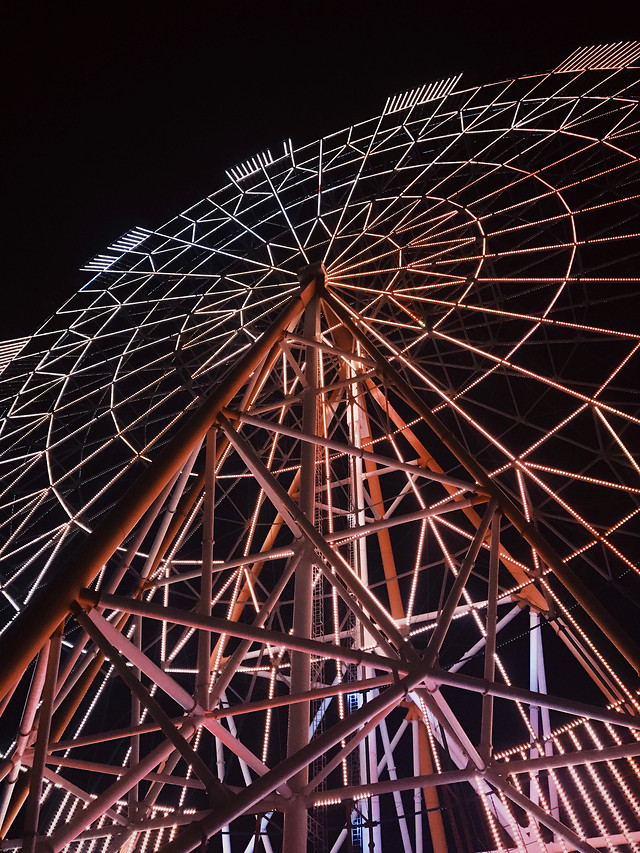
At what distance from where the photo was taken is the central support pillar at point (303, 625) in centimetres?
902

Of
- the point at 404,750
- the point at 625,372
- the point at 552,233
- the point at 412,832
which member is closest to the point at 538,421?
the point at 625,372

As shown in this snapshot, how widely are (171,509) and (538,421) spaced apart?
60.9ft

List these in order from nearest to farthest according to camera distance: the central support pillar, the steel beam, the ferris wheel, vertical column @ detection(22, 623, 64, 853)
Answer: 1. vertical column @ detection(22, 623, 64, 853)
2. the steel beam
3. the central support pillar
4. the ferris wheel

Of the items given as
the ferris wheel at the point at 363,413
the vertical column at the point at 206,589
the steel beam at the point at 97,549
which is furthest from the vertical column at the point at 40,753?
the vertical column at the point at 206,589

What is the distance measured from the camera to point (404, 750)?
32.1 metres

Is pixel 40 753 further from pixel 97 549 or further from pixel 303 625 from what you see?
pixel 303 625

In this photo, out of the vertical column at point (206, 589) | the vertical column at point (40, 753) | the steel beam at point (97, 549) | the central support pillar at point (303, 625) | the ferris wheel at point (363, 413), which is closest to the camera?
the vertical column at point (40, 753)

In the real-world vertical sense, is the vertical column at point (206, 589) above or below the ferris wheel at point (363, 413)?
below

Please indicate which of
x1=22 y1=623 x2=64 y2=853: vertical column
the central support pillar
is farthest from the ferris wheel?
x1=22 y1=623 x2=64 y2=853: vertical column

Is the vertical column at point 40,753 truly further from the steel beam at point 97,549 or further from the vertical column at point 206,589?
the vertical column at point 206,589

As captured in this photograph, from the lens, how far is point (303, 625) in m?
10.9

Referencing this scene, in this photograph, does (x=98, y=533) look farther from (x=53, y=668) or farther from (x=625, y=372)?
(x=625, y=372)

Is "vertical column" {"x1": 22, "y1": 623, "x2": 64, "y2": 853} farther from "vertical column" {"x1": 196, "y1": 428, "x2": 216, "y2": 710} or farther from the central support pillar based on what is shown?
the central support pillar

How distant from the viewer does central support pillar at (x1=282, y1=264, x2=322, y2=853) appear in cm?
902
